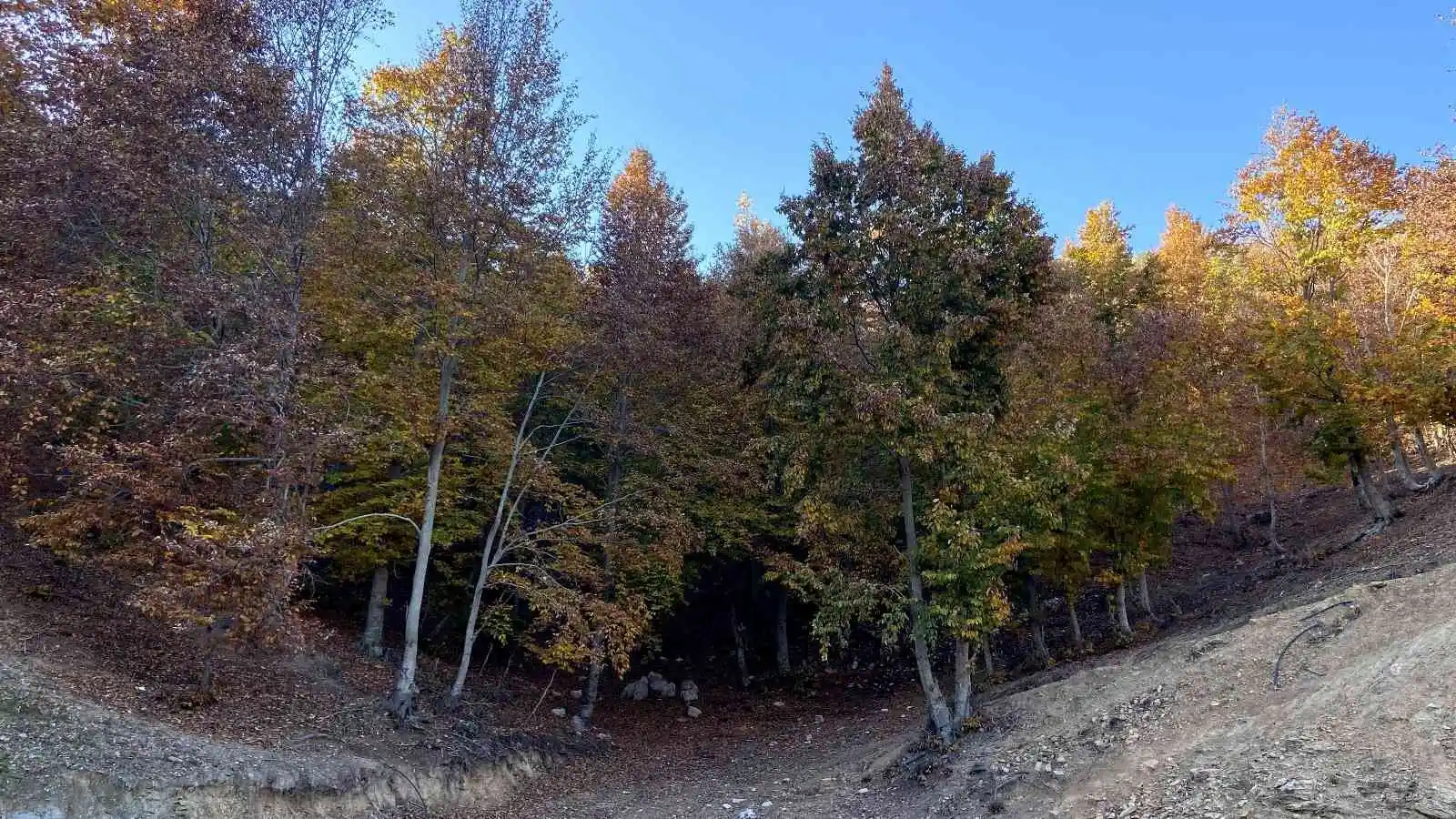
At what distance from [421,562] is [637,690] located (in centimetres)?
1018

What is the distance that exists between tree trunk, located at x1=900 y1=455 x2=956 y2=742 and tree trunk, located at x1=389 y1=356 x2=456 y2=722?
8473 mm

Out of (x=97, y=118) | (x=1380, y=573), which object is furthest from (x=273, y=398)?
(x=1380, y=573)

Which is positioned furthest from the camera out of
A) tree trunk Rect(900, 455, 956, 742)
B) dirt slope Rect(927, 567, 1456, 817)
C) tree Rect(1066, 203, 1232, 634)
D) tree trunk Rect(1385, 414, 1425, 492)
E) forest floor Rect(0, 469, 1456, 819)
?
tree trunk Rect(1385, 414, 1425, 492)

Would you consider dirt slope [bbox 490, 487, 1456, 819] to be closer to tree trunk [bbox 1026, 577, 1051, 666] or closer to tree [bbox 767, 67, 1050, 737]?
tree trunk [bbox 1026, 577, 1051, 666]

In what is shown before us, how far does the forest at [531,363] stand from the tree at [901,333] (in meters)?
0.07

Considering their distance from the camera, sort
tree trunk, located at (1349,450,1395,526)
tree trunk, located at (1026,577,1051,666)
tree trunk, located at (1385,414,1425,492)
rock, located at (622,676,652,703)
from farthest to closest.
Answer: rock, located at (622,676,652,703) → tree trunk, located at (1026,577,1051,666) → tree trunk, located at (1385,414,1425,492) → tree trunk, located at (1349,450,1395,526)

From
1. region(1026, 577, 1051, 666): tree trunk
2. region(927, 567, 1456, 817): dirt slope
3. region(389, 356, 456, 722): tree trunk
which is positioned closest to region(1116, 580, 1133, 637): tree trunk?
region(1026, 577, 1051, 666): tree trunk

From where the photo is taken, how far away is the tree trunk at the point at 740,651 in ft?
75.3

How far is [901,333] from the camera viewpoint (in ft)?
43.3

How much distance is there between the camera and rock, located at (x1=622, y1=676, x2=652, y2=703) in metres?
21.5

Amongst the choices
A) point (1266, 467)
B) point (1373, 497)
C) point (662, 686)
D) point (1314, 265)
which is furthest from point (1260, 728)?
point (1314, 265)

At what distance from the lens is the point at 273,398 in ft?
37.2

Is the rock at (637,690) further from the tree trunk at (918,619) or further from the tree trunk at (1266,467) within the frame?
the tree trunk at (1266,467)

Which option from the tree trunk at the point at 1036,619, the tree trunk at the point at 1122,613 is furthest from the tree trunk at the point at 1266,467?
the tree trunk at the point at 1036,619
